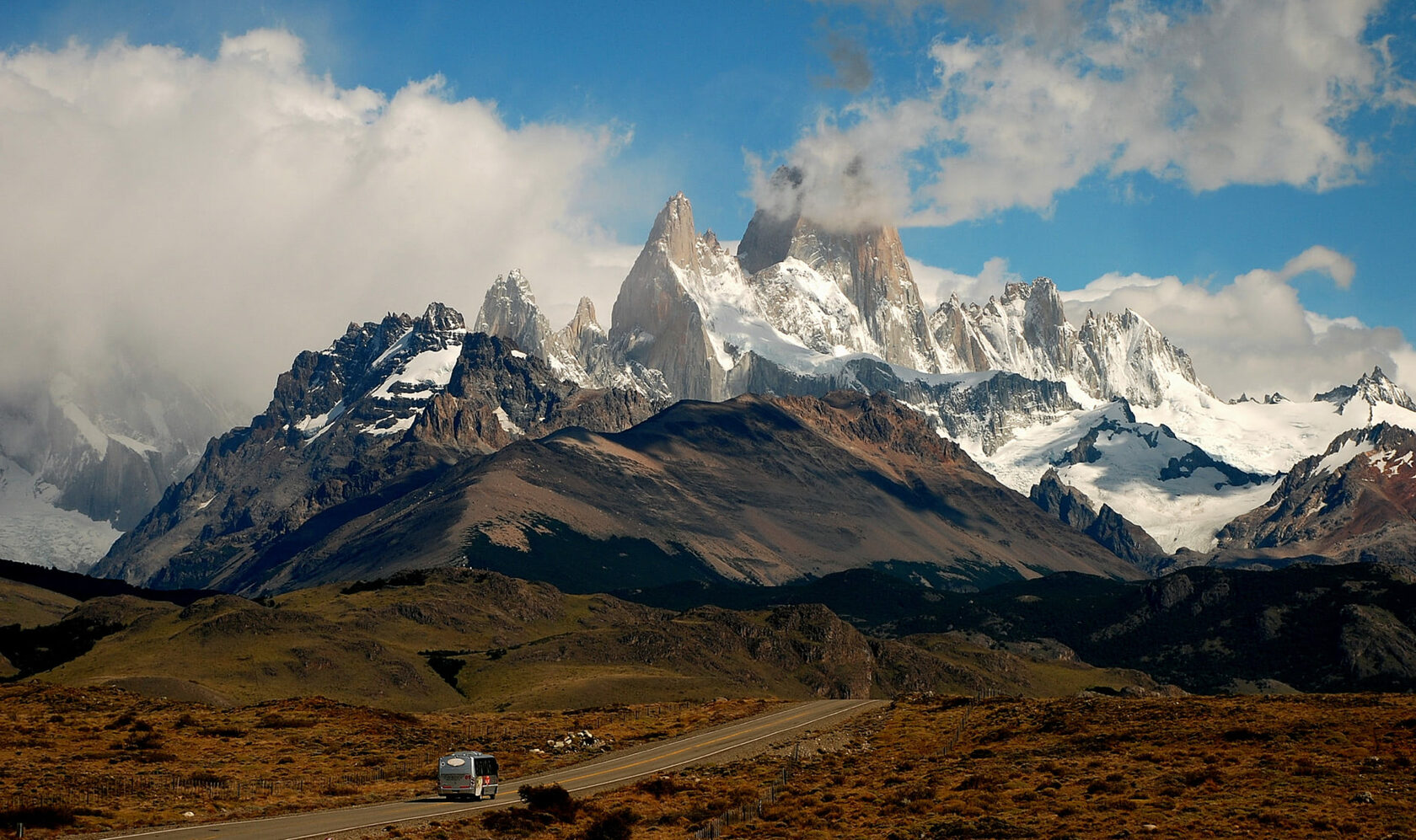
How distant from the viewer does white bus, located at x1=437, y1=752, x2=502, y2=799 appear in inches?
3802

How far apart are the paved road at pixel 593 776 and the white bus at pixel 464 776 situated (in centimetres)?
A: 98

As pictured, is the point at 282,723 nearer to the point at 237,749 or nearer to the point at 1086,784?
the point at 237,749

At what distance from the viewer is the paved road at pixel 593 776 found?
271ft

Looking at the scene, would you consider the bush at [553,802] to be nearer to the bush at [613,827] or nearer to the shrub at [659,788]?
the bush at [613,827]

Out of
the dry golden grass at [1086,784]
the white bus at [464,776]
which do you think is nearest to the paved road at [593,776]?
the white bus at [464,776]

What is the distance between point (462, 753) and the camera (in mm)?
98188

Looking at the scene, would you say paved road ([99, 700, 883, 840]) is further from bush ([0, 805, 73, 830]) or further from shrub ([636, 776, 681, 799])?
bush ([0, 805, 73, 830])

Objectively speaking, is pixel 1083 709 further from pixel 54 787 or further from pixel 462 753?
pixel 54 787

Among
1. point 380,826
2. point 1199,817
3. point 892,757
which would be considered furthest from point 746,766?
point 1199,817

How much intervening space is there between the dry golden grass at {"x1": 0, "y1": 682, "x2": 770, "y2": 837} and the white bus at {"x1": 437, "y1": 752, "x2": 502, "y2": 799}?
568 centimetres

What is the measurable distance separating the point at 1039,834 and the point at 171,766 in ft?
246

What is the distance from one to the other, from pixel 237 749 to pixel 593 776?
141 feet

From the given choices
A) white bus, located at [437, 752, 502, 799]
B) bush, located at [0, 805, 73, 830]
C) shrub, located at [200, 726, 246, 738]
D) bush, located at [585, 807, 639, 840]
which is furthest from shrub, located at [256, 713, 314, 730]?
bush, located at [585, 807, 639, 840]

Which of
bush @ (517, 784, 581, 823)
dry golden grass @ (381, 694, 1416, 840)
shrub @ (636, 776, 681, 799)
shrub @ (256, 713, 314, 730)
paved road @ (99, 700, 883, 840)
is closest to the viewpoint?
dry golden grass @ (381, 694, 1416, 840)
